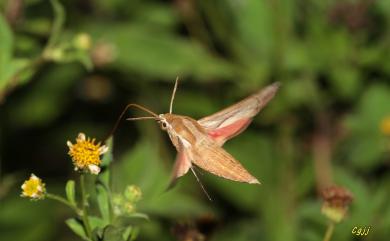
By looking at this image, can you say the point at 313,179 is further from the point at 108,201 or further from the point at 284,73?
the point at 108,201

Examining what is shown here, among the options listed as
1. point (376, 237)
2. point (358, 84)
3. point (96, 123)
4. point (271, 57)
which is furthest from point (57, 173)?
point (376, 237)

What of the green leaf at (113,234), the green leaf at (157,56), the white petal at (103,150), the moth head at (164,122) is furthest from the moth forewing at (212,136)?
the green leaf at (157,56)

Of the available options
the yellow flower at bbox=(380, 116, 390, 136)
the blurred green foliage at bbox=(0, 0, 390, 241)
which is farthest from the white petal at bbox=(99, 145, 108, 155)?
the yellow flower at bbox=(380, 116, 390, 136)

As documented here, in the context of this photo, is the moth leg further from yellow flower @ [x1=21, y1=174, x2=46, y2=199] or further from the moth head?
yellow flower @ [x1=21, y1=174, x2=46, y2=199]

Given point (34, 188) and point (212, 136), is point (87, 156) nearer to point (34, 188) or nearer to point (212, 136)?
point (34, 188)

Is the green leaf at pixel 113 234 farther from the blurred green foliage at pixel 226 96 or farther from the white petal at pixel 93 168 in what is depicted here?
the blurred green foliage at pixel 226 96
